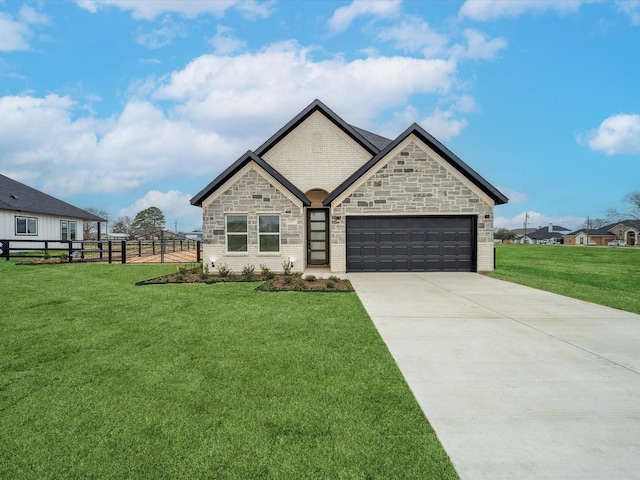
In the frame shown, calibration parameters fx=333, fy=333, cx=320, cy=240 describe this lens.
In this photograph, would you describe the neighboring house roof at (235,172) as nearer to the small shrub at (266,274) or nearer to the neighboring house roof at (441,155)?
the neighboring house roof at (441,155)

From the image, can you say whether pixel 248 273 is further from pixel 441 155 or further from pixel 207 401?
pixel 207 401

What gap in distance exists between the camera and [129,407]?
3447mm

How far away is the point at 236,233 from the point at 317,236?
409cm

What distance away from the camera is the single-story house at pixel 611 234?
73438 millimetres

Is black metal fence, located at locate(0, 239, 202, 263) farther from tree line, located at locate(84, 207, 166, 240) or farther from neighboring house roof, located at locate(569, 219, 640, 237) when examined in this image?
neighboring house roof, located at locate(569, 219, 640, 237)

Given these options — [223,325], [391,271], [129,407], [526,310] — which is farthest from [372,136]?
[129,407]

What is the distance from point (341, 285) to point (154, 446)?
813cm

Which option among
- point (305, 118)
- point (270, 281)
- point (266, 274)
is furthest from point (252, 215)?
point (305, 118)

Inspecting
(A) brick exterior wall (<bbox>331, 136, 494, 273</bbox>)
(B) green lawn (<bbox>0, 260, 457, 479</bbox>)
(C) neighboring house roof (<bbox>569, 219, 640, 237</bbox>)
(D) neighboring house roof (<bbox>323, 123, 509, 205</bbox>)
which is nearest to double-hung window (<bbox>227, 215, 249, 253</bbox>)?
(D) neighboring house roof (<bbox>323, 123, 509, 205</bbox>)

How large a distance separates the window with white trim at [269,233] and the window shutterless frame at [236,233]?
603 millimetres

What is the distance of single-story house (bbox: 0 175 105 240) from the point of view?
24188 mm

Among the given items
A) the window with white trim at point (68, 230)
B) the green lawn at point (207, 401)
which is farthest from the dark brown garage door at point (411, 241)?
the window with white trim at point (68, 230)

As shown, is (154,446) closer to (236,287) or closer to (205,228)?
(236,287)

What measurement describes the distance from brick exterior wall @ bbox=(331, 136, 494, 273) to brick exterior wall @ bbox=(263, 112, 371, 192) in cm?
221
